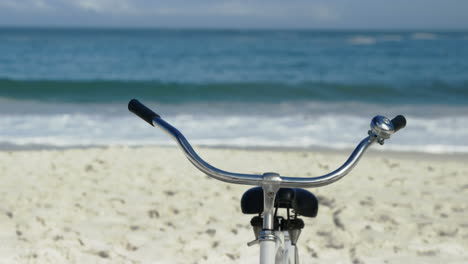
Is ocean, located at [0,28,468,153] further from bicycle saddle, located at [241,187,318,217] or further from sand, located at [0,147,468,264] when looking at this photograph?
bicycle saddle, located at [241,187,318,217]

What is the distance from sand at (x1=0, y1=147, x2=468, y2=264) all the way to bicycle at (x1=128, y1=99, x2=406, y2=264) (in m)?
2.24

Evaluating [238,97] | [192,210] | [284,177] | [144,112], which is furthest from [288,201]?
[238,97]

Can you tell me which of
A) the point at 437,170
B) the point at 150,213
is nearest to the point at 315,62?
the point at 437,170

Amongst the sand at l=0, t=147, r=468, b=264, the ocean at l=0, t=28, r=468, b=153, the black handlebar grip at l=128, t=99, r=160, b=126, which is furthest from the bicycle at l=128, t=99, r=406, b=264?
the ocean at l=0, t=28, r=468, b=153

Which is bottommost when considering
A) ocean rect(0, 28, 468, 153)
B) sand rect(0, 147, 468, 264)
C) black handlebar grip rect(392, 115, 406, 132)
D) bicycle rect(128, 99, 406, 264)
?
bicycle rect(128, 99, 406, 264)

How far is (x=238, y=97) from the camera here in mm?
16531

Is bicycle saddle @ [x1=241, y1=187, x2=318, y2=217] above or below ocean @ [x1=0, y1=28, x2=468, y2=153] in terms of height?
→ below

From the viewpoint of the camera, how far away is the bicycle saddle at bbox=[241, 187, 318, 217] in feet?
5.98

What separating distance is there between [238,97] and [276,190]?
15.0m

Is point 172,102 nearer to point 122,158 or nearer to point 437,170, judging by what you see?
point 122,158

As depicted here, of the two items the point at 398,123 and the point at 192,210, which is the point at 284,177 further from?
the point at 192,210

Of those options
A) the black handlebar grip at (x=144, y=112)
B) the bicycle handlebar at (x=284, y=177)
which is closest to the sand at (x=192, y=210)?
the black handlebar grip at (x=144, y=112)

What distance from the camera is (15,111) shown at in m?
13.1

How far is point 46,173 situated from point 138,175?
90 centimetres
